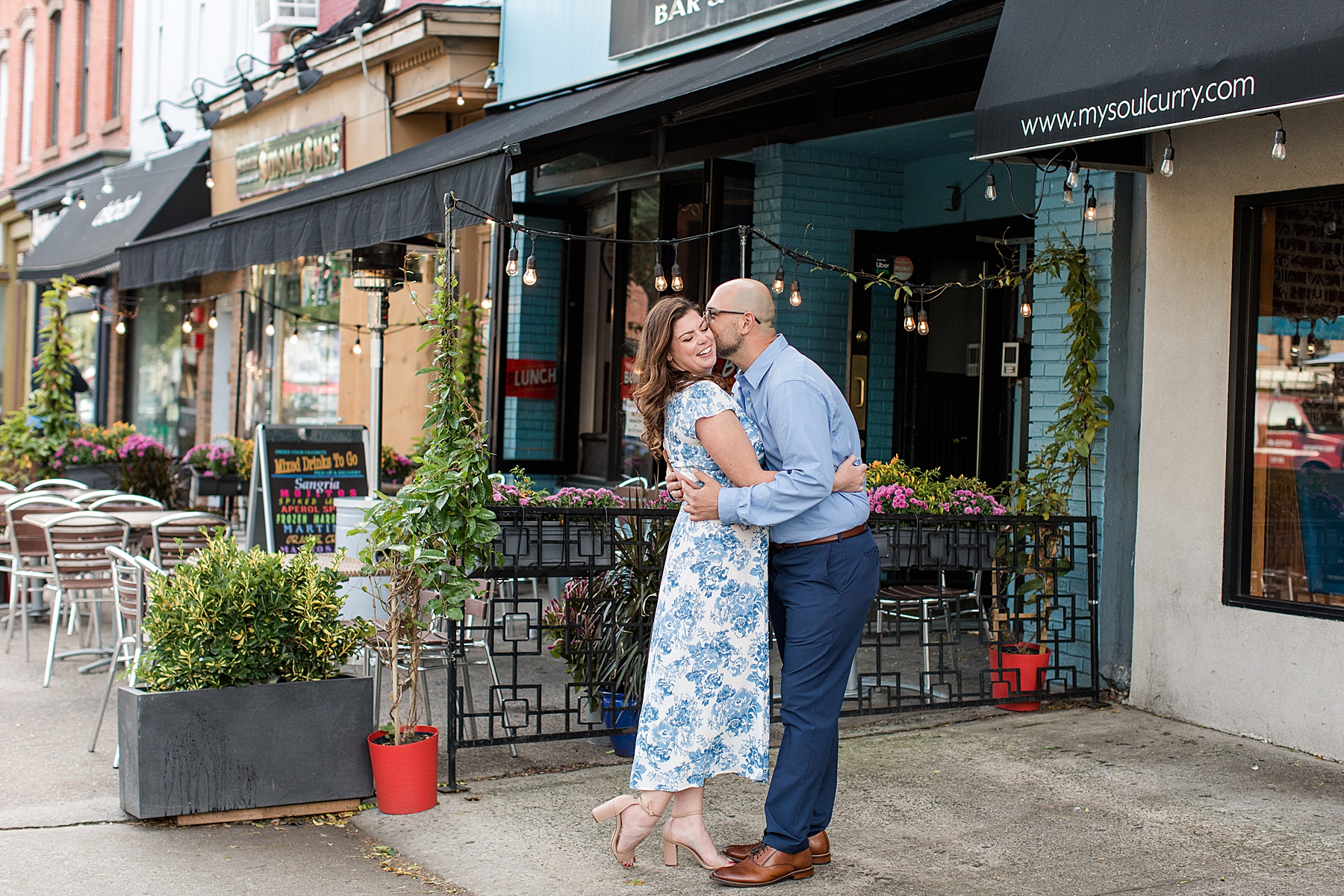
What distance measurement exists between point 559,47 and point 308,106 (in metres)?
5.18

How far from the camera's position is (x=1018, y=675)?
258 inches

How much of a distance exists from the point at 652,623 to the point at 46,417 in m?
9.02

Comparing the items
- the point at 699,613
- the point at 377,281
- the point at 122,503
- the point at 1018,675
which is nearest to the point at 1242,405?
the point at 1018,675

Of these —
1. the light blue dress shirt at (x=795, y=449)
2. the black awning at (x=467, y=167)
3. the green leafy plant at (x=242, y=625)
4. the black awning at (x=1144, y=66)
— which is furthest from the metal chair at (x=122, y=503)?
the black awning at (x=1144, y=66)

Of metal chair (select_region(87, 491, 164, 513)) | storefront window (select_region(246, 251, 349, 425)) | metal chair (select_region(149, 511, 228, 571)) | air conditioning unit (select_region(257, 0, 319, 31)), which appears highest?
air conditioning unit (select_region(257, 0, 319, 31))

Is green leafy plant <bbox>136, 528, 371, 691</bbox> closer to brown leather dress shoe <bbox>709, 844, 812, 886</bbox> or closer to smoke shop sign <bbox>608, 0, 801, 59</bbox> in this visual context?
brown leather dress shoe <bbox>709, 844, 812, 886</bbox>

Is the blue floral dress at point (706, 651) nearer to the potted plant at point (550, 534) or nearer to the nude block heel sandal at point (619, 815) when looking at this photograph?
the nude block heel sandal at point (619, 815)

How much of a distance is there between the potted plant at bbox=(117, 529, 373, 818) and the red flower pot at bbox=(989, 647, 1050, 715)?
10.4 feet

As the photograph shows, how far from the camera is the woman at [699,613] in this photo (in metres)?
4.13

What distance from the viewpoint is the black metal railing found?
5.59m

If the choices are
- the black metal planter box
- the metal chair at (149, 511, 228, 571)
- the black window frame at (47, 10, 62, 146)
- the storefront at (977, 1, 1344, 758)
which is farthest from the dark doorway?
the black window frame at (47, 10, 62, 146)

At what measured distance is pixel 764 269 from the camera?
9.23 m

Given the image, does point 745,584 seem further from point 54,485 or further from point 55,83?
point 55,83

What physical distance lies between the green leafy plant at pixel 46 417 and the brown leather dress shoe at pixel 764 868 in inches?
385
